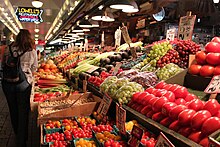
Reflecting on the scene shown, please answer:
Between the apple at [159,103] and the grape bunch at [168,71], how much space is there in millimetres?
1070

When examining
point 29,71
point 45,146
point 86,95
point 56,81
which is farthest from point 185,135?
point 56,81

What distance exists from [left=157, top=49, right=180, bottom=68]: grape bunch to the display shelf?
4.17ft

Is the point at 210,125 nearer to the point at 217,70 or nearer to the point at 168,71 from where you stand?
the point at 217,70

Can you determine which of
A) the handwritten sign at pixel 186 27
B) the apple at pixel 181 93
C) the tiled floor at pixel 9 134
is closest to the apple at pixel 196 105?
the apple at pixel 181 93

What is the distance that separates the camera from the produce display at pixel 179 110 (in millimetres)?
1743

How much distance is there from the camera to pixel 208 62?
281cm

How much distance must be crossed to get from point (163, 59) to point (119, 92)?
1145 mm

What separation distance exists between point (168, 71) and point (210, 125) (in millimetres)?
1718

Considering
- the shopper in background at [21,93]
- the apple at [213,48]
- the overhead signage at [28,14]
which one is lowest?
the shopper in background at [21,93]

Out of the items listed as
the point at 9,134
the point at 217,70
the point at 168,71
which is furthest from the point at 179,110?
the point at 9,134

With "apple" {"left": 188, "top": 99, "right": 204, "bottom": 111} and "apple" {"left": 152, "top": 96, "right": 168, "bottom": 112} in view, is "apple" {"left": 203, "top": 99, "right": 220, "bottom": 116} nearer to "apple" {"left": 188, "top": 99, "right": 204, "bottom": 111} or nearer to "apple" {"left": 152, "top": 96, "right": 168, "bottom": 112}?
"apple" {"left": 188, "top": 99, "right": 204, "bottom": 111}

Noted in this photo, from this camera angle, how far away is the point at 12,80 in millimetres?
4754

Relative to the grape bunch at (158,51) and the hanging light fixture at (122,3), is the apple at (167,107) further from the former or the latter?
the hanging light fixture at (122,3)

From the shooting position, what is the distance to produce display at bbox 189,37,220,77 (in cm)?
275
